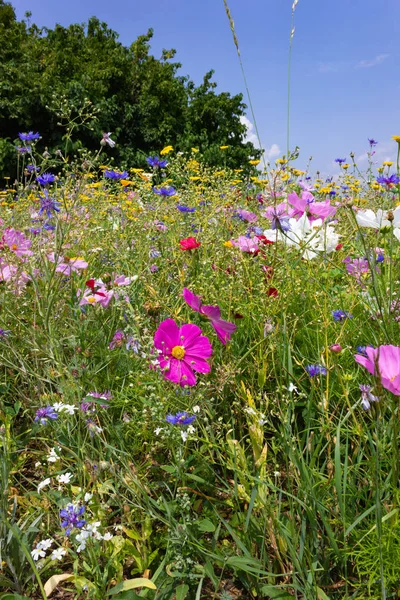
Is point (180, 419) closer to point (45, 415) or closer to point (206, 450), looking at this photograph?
point (206, 450)

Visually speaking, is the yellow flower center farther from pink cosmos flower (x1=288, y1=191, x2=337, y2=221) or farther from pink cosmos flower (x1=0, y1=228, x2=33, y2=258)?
pink cosmos flower (x1=0, y1=228, x2=33, y2=258)

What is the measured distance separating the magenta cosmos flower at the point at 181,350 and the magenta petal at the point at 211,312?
0.04m

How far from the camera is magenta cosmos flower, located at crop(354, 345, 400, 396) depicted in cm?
72

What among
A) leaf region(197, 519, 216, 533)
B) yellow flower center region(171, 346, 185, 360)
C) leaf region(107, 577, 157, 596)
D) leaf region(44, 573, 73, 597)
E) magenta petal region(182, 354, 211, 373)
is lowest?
leaf region(44, 573, 73, 597)

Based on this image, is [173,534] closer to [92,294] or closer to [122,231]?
[92,294]

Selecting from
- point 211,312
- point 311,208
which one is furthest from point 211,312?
point 311,208

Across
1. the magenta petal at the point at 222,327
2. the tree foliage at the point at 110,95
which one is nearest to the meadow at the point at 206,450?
the magenta petal at the point at 222,327

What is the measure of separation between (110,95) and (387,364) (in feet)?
48.8

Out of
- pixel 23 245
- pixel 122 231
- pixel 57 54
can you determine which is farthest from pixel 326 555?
pixel 57 54

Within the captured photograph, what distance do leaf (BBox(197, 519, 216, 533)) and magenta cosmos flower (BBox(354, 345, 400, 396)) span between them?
53 centimetres

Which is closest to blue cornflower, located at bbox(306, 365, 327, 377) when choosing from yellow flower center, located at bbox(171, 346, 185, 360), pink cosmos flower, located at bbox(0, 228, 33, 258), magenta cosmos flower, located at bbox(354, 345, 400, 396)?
yellow flower center, located at bbox(171, 346, 185, 360)

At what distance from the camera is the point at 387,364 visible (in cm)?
76

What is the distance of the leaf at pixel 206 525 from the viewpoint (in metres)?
1.05

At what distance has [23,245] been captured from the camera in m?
1.88
